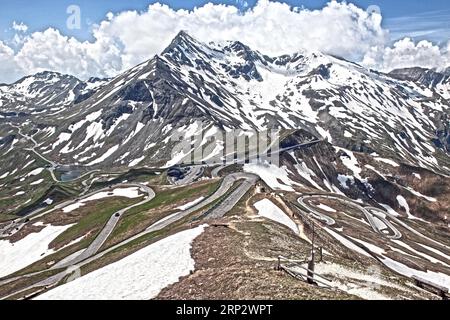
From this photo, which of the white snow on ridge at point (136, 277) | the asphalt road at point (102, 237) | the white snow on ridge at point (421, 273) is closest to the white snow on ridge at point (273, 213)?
the white snow on ridge at point (421, 273)

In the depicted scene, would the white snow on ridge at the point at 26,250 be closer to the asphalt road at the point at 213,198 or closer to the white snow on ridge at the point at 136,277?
the asphalt road at the point at 213,198

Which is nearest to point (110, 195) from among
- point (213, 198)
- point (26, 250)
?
point (26, 250)

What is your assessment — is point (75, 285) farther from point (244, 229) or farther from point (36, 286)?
point (36, 286)

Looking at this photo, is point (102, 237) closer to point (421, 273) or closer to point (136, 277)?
point (421, 273)

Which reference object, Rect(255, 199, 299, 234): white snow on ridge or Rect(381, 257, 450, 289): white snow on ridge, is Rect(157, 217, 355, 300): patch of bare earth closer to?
Rect(255, 199, 299, 234): white snow on ridge
